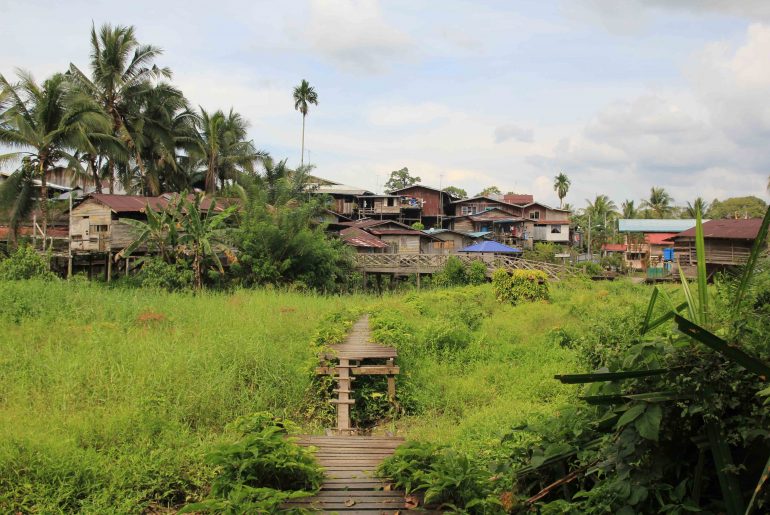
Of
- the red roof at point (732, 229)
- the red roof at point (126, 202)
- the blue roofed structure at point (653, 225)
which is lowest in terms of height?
the red roof at point (732, 229)

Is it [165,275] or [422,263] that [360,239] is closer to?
[422,263]

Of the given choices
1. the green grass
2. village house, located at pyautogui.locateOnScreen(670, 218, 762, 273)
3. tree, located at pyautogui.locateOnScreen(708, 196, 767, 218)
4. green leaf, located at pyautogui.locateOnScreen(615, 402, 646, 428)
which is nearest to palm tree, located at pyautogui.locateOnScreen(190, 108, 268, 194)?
the green grass

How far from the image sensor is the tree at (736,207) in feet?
180

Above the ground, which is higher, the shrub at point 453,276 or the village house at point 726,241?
the village house at point 726,241

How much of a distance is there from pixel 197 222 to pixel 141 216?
8041 millimetres

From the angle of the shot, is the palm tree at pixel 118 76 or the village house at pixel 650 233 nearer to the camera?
the palm tree at pixel 118 76

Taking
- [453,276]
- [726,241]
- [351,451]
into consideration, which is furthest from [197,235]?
[726,241]

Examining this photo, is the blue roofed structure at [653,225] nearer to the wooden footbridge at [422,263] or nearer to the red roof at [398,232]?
the red roof at [398,232]

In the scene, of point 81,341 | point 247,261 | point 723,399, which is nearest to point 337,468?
point 723,399

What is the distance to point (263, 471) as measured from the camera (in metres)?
5.46

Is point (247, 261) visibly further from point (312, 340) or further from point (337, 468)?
point (337, 468)

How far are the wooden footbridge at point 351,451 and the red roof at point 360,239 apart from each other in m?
23.4

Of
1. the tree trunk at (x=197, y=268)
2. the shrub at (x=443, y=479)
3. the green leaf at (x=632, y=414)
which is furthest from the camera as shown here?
the tree trunk at (x=197, y=268)

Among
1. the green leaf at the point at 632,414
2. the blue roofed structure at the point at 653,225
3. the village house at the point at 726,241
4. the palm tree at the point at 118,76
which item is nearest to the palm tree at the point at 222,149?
the palm tree at the point at 118,76
